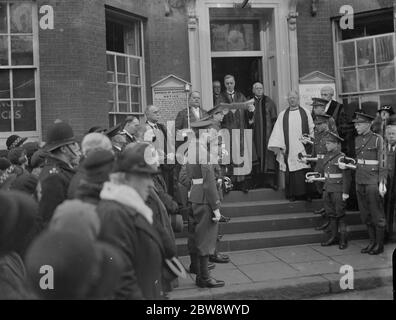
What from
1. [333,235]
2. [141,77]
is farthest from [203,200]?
[141,77]

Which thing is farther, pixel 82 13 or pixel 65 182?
pixel 82 13

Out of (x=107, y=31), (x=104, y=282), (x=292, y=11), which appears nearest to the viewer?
(x=104, y=282)

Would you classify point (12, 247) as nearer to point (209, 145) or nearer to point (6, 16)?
point (209, 145)

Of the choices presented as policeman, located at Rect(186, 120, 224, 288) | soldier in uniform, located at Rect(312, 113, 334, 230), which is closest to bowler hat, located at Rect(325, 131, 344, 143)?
soldier in uniform, located at Rect(312, 113, 334, 230)

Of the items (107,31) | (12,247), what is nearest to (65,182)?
(12,247)

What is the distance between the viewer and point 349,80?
847cm

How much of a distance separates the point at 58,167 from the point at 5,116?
4072mm

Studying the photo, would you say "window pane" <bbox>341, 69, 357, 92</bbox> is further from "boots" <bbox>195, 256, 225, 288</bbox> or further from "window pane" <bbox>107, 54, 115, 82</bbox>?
"boots" <bbox>195, 256, 225, 288</bbox>

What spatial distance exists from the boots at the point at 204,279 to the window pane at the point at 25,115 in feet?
11.9

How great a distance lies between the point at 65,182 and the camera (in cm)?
308

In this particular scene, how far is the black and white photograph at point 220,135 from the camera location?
3.21 metres

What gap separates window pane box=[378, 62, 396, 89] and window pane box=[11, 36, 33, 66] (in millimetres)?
5796
